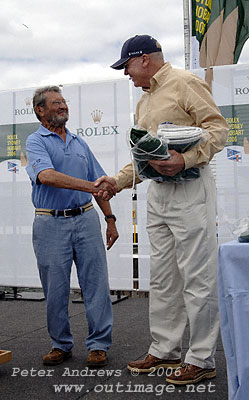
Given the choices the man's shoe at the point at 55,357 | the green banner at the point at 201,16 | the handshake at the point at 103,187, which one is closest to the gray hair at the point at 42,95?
the handshake at the point at 103,187

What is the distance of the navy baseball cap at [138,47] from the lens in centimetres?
284

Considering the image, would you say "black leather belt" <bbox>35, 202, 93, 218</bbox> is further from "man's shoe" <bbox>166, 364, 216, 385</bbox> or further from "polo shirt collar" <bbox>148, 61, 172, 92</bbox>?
"man's shoe" <bbox>166, 364, 216, 385</bbox>

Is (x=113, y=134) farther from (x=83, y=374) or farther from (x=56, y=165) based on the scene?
(x=83, y=374)

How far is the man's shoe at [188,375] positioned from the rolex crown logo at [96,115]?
129 inches

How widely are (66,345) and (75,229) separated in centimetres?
75

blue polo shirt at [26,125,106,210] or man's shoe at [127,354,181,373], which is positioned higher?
blue polo shirt at [26,125,106,210]

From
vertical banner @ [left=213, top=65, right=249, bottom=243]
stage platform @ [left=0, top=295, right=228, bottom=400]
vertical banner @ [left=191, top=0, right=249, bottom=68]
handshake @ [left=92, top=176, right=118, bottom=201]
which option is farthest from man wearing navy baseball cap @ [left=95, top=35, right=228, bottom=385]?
vertical banner @ [left=191, top=0, right=249, bottom=68]

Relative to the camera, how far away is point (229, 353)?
6.57 feet

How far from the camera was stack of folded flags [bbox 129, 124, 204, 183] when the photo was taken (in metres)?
2.46

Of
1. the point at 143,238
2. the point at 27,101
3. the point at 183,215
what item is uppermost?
the point at 27,101

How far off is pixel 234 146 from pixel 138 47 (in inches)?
99.2

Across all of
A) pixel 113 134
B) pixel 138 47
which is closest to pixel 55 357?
pixel 138 47

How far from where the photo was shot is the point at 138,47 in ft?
9.32

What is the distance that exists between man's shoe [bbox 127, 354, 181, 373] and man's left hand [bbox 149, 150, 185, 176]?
1.10m
